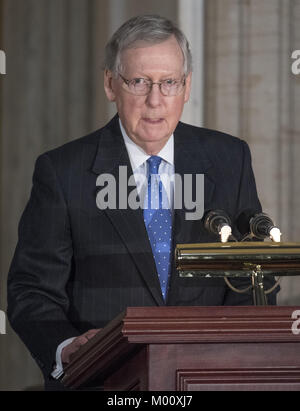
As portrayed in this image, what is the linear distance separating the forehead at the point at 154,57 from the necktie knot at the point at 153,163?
334 millimetres

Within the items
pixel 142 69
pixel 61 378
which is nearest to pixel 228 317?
pixel 61 378

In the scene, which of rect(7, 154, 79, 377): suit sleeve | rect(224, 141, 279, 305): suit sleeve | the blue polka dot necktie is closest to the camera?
rect(7, 154, 79, 377): suit sleeve

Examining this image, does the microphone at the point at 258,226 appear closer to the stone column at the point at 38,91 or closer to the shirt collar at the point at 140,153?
the shirt collar at the point at 140,153

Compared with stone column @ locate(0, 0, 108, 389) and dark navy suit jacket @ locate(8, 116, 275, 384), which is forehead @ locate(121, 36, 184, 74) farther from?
stone column @ locate(0, 0, 108, 389)

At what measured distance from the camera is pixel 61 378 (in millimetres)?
3568

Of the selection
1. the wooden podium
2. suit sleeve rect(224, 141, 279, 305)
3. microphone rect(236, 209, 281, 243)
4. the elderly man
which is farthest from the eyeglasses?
the wooden podium

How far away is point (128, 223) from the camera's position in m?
4.21

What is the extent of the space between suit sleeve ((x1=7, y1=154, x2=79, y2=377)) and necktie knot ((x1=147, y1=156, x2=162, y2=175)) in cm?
36

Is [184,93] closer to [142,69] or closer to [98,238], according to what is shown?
[142,69]

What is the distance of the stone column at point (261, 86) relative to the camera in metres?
5.90

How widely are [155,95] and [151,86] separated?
0.13 feet

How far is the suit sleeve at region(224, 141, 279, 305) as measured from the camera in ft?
13.3

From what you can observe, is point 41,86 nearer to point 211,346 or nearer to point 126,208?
point 126,208

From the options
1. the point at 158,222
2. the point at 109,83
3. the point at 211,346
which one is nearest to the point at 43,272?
the point at 158,222
